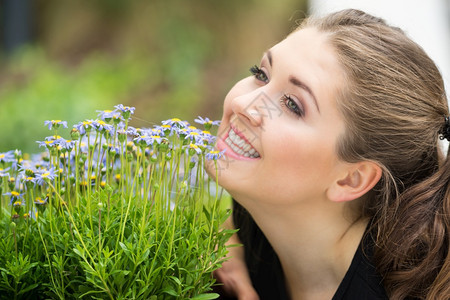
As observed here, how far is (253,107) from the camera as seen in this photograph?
1.43 meters

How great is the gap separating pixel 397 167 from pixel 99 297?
2.60 feet

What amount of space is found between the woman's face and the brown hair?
39 millimetres

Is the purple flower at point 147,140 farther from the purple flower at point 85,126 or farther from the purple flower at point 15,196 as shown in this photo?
the purple flower at point 15,196

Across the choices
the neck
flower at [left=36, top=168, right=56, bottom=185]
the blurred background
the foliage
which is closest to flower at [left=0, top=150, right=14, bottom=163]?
the foliage

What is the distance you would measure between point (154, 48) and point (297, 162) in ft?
15.3

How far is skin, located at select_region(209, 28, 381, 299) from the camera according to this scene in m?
1.43

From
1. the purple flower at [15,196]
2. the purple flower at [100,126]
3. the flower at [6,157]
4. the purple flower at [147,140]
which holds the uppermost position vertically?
the flower at [6,157]

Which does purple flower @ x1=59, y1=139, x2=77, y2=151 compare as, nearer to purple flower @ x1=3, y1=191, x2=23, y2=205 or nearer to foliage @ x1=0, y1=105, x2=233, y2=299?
foliage @ x1=0, y1=105, x2=233, y2=299

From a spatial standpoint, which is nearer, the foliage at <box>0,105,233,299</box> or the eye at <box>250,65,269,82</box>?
the foliage at <box>0,105,233,299</box>

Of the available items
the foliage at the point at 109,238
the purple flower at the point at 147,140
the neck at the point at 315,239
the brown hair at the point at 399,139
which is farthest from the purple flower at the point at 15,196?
the brown hair at the point at 399,139

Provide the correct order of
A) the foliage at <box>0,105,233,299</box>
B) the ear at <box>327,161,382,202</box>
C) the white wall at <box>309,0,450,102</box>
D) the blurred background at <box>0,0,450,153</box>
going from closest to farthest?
the foliage at <box>0,105,233,299</box> → the ear at <box>327,161,382,202</box> → the white wall at <box>309,0,450,102</box> → the blurred background at <box>0,0,450,153</box>

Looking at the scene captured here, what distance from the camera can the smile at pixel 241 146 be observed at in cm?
144

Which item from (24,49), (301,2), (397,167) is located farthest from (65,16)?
(397,167)

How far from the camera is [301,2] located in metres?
6.43
